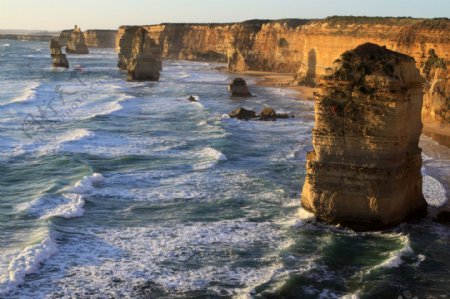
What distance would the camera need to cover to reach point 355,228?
17.1 meters

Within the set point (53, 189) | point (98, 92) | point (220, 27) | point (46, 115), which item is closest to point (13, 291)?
point (53, 189)

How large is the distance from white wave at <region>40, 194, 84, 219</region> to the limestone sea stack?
7.70 meters

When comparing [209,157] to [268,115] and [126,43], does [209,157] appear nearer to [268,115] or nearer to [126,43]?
[268,115]

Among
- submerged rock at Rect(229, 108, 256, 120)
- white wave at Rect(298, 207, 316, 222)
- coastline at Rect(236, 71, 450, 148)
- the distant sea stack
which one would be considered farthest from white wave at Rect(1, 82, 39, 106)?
white wave at Rect(298, 207, 316, 222)

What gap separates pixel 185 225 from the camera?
17781mm

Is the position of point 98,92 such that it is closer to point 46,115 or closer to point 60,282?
point 46,115

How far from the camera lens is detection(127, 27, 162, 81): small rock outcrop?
67.3m

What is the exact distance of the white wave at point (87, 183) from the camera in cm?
2136

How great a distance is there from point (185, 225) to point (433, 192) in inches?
374

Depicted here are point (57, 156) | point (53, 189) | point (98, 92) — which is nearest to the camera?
point (53, 189)

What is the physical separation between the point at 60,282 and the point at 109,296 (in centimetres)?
152

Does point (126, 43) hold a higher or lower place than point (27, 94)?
higher

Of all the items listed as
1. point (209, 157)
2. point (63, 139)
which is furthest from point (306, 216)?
point (63, 139)

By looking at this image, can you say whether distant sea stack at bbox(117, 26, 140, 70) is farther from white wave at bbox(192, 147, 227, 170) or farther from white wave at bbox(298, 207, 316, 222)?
white wave at bbox(298, 207, 316, 222)
